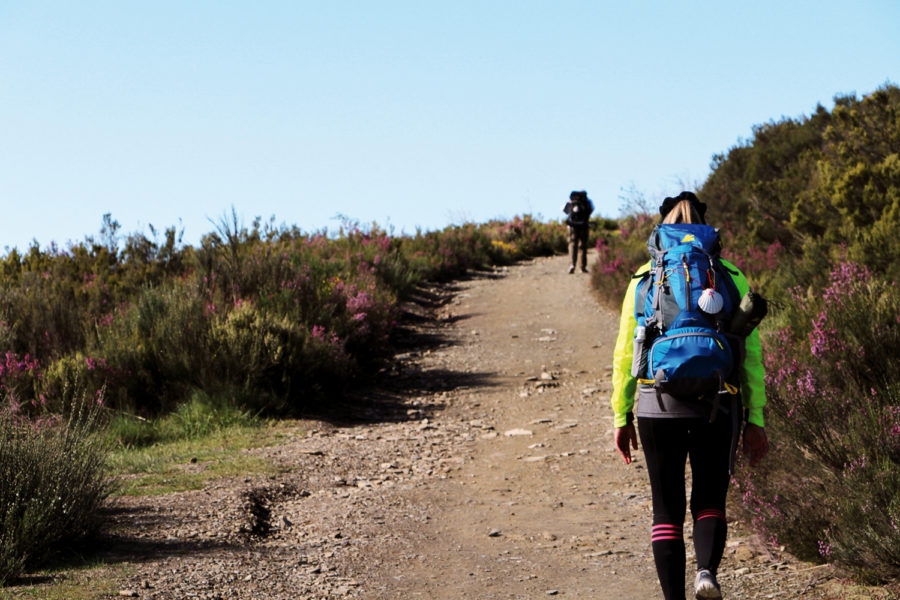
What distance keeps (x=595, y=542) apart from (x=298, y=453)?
142 inches

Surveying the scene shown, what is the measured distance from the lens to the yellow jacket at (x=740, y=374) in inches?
155

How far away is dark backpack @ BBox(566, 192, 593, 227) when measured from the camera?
21703 millimetres

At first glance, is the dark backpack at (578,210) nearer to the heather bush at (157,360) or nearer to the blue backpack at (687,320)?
the heather bush at (157,360)

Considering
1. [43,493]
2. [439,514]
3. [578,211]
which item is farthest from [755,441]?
[578,211]

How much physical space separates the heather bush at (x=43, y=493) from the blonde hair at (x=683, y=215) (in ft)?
11.9

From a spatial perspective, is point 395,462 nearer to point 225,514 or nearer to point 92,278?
point 225,514

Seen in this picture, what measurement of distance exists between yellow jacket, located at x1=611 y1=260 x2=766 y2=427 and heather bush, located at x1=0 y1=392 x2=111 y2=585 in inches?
132

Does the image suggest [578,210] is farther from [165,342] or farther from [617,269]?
[165,342]

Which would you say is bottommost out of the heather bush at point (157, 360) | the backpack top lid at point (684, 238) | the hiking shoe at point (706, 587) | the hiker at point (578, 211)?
the hiking shoe at point (706, 587)

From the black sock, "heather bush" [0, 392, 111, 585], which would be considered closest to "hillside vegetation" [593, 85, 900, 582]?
the black sock

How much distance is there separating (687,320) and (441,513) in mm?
3910

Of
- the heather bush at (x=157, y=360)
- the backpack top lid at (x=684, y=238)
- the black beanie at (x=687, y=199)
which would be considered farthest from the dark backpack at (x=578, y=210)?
the backpack top lid at (x=684, y=238)

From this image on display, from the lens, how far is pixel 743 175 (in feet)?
68.0

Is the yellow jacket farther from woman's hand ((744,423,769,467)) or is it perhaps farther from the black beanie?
the black beanie
